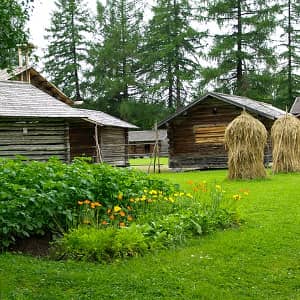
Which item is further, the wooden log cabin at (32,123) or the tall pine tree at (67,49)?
the tall pine tree at (67,49)

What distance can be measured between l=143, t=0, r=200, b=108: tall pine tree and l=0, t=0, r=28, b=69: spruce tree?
4428 centimetres

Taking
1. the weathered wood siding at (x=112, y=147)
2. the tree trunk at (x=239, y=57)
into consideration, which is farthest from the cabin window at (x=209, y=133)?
the tree trunk at (x=239, y=57)

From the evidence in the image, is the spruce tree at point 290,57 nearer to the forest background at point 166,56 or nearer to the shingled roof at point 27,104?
the forest background at point 166,56

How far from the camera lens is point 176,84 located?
51.4 metres

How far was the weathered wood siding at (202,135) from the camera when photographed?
25.4m

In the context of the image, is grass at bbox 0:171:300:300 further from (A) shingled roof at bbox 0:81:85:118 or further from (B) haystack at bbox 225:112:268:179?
(A) shingled roof at bbox 0:81:85:118

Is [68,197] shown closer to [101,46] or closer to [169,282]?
[169,282]

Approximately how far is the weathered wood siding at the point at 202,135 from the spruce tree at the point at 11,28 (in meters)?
19.9

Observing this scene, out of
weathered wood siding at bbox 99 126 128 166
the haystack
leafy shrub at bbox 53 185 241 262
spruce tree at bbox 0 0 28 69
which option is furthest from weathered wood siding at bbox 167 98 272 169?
spruce tree at bbox 0 0 28 69

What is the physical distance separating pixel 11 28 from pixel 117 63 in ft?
162

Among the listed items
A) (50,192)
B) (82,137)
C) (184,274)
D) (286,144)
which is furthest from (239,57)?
(184,274)

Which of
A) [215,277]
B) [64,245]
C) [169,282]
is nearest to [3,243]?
[64,245]

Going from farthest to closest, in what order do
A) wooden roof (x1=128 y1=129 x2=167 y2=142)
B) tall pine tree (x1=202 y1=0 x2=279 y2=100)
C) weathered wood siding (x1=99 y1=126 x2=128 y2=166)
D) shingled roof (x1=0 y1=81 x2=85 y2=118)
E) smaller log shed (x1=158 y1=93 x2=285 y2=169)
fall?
wooden roof (x1=128 y1=129 x2=167 y2=142) < tall pine tree (x1=202 y1=0 x2=279 y2=100) < weathered wood siding (x1=99 y1=126 x2=128 y2=166) < smaller log shed (x1=158 y1=93 x2=285 y2=169) < shingled roof (x1=0 y1=81 x2=85 y2=118)

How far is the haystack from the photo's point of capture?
16.6 meters
